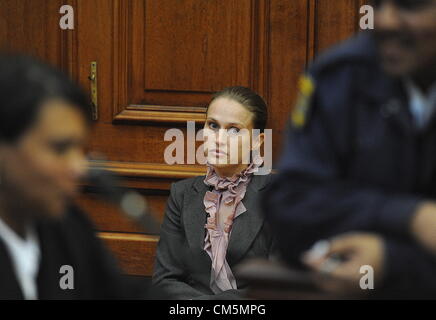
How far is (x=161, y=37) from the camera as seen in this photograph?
404cm

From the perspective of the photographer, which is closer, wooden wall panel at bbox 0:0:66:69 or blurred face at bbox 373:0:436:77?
blurred face at bbox 373:0:436:77

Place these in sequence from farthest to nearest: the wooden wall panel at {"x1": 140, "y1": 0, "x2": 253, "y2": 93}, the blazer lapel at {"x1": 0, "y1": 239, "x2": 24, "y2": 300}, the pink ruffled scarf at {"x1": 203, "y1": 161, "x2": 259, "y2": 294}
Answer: the wooden wall panel at {"x1": 140, "y1": 0, "x2": 253, "y2": 93}
the pink ruffled scarf at {"x1": 203, "y1": 161, "x2": 259, "y2": 294}
the blazer lapel at {"x1": 0, "y1": 239, "x2": 24, "y2": 300}

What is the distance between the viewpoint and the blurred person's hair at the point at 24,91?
4.70 feet

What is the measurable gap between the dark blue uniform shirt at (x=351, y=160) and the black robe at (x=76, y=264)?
31cm

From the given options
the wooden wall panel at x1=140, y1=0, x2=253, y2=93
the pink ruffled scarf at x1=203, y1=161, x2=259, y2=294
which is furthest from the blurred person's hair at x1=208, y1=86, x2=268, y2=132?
the wooden wall panel at x1=140, y1=0, x2=253, y2=93

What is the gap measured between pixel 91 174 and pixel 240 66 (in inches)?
96.8

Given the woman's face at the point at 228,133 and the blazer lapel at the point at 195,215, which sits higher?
the woman's face at the point at 228,133

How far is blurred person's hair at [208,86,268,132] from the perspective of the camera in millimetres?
3496

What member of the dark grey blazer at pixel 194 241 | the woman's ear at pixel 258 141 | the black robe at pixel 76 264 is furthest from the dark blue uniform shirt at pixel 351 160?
the woman's ear at pixel 258 141

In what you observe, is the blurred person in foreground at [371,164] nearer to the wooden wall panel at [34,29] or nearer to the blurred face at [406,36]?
the blurred face at [406,36]

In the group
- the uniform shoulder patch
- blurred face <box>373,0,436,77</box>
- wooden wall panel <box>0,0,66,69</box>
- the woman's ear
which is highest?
wooden wall panel <box>0,0,66,69</box>

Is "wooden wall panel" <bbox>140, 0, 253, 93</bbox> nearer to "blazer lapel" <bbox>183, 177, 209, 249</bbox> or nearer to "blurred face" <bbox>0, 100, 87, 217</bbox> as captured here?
"blazer lapel" <bbox>183, 177, 209, 249</bbox>
